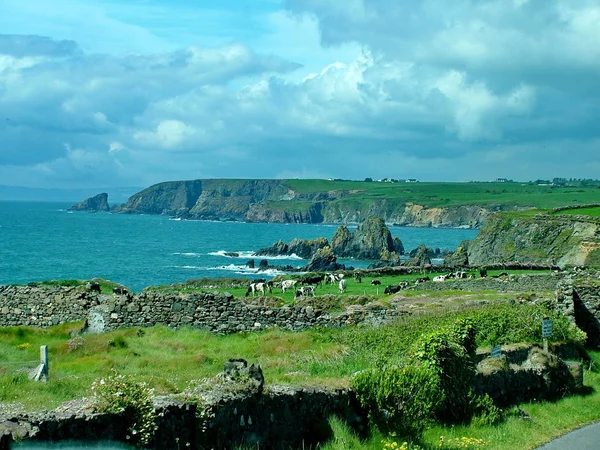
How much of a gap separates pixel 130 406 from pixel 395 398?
5.53 meters

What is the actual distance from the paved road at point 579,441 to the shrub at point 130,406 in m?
8.03

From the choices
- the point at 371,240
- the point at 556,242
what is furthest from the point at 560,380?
the point at 371,240

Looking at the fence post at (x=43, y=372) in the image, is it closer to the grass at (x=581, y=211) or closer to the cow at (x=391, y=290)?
the cow at (x=391, y=290)

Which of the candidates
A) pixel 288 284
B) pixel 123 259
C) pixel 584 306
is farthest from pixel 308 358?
pixel 123 259

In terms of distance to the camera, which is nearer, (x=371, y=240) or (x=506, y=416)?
(x=506, y=416)

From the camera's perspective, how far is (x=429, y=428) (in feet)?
46.3

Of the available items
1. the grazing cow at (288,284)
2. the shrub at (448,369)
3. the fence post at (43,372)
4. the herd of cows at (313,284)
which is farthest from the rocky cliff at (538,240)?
the fence post at (43,372)

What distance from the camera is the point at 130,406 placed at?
9859mm

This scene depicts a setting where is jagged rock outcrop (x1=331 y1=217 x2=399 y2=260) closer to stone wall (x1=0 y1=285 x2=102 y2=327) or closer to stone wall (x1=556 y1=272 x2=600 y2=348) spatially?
stone wall (x1=0 y1=285 x2=102 y2=327)

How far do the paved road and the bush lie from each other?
2527 millimetres

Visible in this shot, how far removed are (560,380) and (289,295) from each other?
30.1 meters

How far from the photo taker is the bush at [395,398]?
13.3 metres

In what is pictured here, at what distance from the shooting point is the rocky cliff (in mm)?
72312

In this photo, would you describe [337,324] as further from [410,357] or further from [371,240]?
[371,240]
